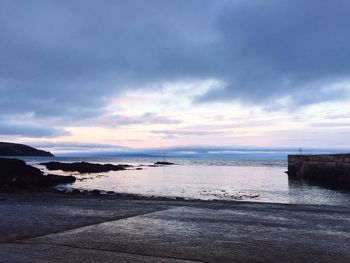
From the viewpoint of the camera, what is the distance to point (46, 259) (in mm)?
6055

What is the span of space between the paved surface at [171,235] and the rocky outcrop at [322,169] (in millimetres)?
29119

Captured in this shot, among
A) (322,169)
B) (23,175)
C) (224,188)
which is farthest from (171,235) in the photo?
(322,169)

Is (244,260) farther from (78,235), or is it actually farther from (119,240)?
(78,235)

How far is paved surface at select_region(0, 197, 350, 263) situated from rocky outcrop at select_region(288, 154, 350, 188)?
29.1 metres

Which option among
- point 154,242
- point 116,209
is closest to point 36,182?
point 116,209

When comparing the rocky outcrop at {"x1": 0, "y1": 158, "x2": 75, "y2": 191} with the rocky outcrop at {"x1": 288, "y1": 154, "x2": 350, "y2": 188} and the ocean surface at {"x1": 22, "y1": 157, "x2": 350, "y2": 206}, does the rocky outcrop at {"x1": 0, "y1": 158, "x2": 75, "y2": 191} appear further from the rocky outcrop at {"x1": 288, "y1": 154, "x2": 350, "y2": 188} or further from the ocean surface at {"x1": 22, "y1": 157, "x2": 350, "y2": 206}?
the rocky outcrop at {"x1": 288, "y1": 154, "x2": 350, "y2": 188}

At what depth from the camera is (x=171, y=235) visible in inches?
336

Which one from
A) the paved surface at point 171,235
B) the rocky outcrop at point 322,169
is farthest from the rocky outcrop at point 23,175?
the rocky outcrop at point 322,169

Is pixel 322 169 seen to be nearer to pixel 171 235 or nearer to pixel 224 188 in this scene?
pixel 224 188

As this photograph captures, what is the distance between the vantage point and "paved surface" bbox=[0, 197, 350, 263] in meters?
6.55

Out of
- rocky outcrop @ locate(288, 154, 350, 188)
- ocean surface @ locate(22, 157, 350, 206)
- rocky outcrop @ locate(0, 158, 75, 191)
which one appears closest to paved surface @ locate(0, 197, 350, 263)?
ocean surface @ locate(22, 157, 350, 206)

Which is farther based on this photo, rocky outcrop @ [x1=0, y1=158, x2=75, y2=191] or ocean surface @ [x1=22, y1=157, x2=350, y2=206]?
rocky outcrop @ [x1=0, y1=158, x2=75, y2=191]

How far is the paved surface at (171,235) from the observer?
6547 millimetres

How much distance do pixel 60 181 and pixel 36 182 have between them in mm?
5274
